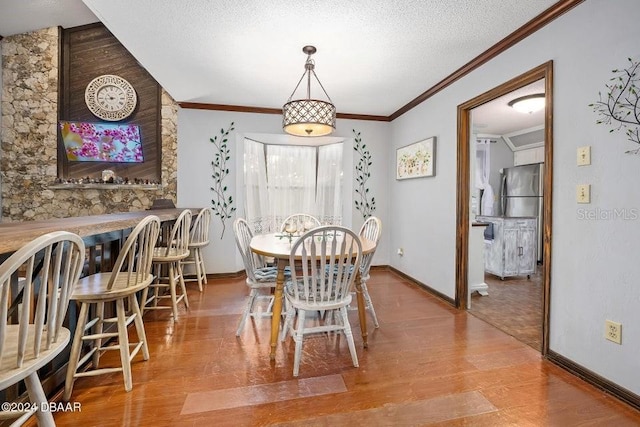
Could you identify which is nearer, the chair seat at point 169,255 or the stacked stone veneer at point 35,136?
the chair seat at point 169,255

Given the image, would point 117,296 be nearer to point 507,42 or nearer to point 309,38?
point 309,38

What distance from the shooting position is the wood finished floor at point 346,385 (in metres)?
1.49

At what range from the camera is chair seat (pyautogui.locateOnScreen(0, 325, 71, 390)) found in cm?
90

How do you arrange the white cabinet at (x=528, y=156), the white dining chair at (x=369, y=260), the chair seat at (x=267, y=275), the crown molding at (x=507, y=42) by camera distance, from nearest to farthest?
the crown molding at (x=507, y=42), the chair seat at (x=267, y=275), the white dining chair at (x=369, y=260), the white cabinet at (x=528, y=156)

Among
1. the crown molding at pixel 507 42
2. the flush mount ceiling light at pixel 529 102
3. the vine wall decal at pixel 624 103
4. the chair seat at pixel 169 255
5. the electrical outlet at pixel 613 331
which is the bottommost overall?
the electrical outlet at pixel 613 331

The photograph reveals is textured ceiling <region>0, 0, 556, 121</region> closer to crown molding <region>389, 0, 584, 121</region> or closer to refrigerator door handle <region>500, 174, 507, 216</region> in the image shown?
crown molding <region>389, 0, 584, 121</region>

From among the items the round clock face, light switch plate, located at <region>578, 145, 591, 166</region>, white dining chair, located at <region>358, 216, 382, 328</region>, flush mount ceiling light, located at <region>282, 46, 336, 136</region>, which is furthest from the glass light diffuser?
the round clock face

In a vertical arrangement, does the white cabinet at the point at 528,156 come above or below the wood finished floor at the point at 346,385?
above

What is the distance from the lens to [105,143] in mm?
4117

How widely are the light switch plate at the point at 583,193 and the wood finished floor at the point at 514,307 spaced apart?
1078 millimetres

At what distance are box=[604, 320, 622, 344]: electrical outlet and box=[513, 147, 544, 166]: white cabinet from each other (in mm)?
4032

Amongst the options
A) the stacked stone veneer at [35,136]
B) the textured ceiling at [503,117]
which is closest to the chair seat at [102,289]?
the stacked stone veneer at [35,136]

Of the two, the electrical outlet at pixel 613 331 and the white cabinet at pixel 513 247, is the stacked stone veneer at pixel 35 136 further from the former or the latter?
the white cabinet at pixel 513 247

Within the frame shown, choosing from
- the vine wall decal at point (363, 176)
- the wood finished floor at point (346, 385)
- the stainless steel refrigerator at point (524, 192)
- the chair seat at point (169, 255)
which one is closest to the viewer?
the wood finished floor at point (346, 385)
